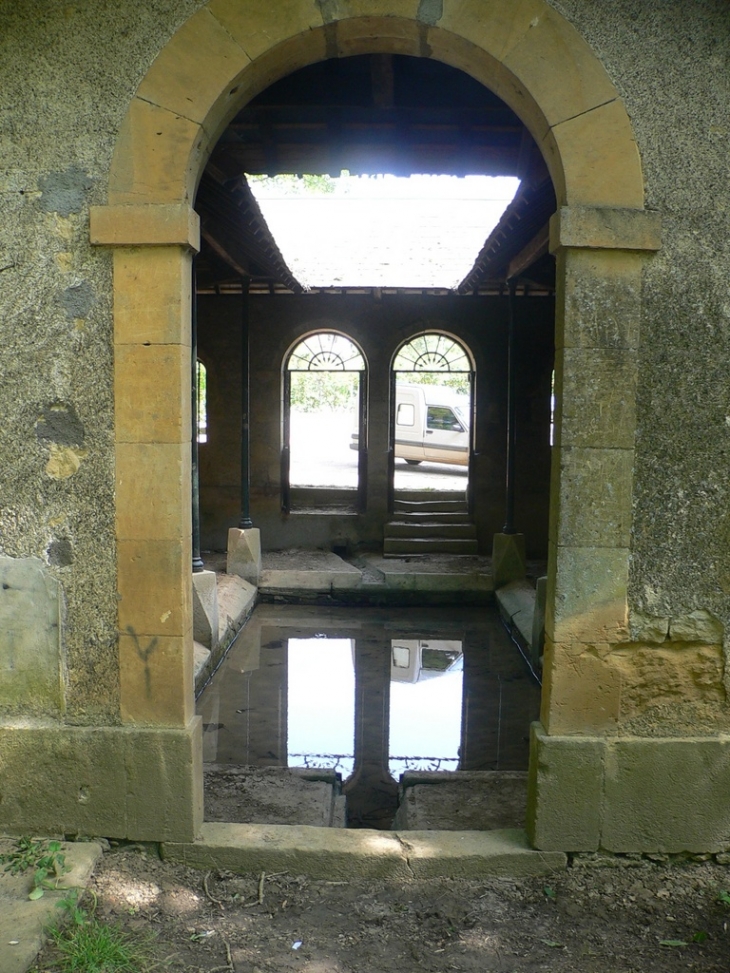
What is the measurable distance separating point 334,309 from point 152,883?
34.0 ft

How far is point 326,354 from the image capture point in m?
13.1

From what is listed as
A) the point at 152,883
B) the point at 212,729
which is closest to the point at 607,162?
the point at 152,883

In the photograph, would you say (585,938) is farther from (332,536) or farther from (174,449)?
(332,536)

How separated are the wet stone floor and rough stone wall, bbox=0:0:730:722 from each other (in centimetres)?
183

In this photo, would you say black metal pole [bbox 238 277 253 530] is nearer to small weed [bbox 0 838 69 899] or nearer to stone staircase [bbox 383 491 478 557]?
stone staircase [bbox 383 491 478 557]

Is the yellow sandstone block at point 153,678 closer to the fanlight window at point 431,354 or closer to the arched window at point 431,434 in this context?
the fanlight window at point 431,354

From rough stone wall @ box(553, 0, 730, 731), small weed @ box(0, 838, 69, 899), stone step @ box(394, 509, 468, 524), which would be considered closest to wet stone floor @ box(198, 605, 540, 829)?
small weed @ box(0, 838, 69, 899)

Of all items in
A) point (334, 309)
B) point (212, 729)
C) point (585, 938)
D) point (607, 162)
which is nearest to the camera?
point (585, 938)

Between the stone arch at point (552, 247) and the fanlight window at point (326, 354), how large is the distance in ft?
30.5

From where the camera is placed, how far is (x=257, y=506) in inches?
512

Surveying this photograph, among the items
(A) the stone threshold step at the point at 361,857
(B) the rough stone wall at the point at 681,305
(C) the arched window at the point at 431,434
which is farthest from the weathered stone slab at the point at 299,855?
(C) the arched window at the point at 431,434

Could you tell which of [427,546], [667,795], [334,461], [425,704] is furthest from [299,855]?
[334,461]

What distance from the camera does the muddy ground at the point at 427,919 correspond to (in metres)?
3.11

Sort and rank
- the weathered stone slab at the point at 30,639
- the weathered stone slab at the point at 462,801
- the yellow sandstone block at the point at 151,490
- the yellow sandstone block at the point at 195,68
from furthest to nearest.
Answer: the weathered stone slab at the point at 462,801
the weathered stone slab at the point at 30,639
the yellow sandstone block at the point at 151,490
the yellow sandstone block at the point at 195,68
